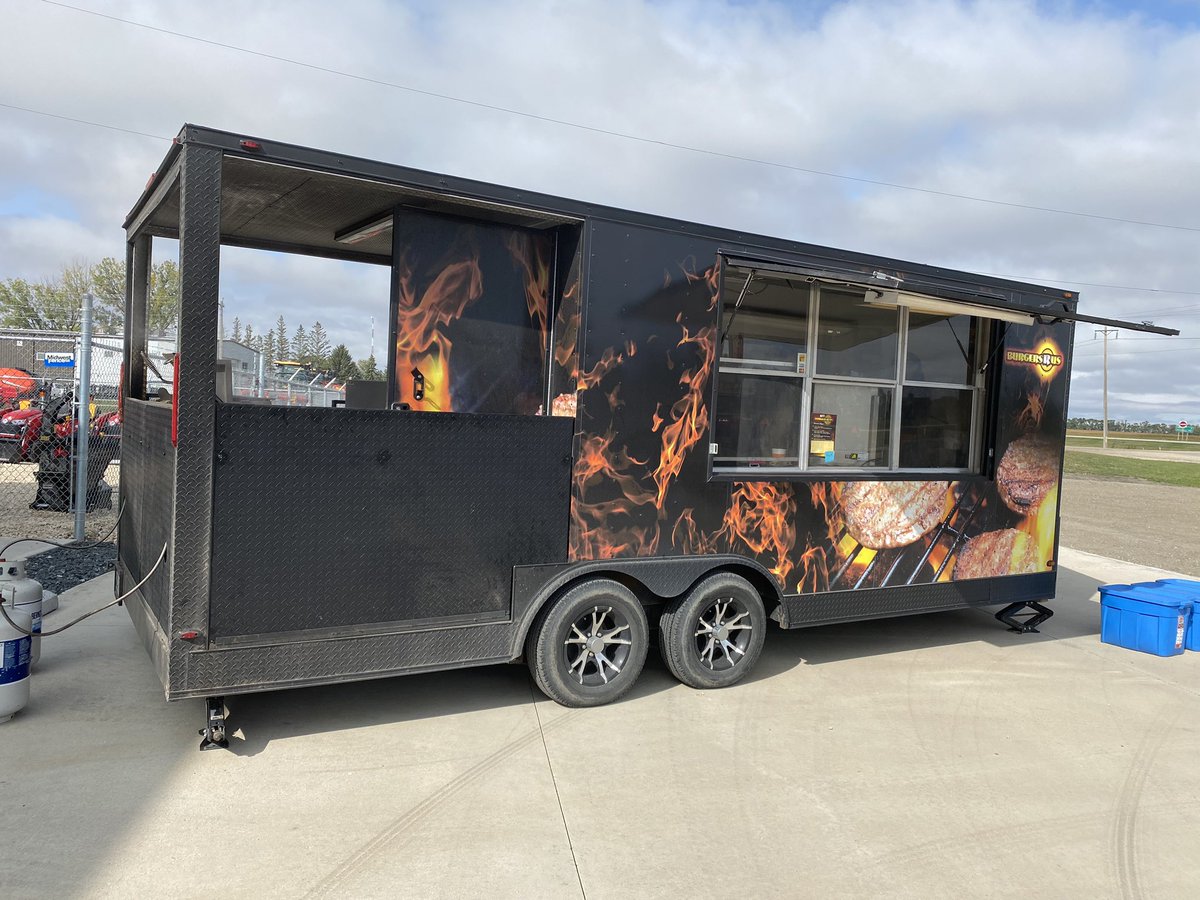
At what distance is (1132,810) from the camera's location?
3936 mm

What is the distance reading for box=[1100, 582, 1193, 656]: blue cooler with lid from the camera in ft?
22.0

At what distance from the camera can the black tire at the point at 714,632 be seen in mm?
5113

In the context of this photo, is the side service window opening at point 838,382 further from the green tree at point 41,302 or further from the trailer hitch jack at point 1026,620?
the green tree at point 41,302

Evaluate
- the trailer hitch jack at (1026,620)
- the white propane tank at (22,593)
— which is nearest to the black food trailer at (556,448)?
the white propane tank at (22,593)

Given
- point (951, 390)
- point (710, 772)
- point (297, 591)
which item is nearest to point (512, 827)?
point (710, 772)

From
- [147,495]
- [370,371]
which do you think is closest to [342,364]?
[370,371]

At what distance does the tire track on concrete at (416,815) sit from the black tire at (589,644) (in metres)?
0.23

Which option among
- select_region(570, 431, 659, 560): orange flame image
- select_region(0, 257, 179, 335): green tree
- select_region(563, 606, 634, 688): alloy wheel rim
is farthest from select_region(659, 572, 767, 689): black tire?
select_region(0, 257, 179, 335): green tree

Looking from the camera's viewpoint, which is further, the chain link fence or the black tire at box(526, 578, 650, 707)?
the chain link fence

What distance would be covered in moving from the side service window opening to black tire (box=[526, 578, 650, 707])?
1.20m

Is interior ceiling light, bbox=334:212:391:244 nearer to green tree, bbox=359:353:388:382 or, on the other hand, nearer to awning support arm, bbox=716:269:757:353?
green tree, bbox=359:353:388:382

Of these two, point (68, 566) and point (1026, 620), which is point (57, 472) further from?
point (1026, 620)

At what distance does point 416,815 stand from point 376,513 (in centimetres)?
142

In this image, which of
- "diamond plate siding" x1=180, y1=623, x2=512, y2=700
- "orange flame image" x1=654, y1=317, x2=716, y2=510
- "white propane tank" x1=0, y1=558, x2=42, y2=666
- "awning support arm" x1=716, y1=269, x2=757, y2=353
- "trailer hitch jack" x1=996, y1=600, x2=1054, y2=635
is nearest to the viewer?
"diamond plate siding" x1=180, y1=623, x2=512, y2=700
